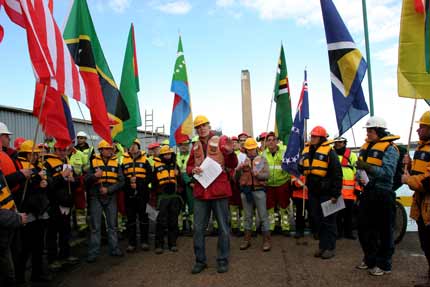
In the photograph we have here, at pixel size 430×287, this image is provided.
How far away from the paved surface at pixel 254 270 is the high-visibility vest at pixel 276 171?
151cm

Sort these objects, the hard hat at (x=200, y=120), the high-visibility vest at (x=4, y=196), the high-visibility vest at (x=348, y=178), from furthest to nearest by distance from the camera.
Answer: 1. the high-visibility vest at (x=348, y=178)
2. the hard hat at (x=200, y=120)
3. the high-visibility vest at (x=4, y=196)

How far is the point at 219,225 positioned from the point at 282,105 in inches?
155

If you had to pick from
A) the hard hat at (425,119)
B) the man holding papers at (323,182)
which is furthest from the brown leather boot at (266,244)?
the hard hat at (425,119)

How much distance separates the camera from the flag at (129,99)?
687cm

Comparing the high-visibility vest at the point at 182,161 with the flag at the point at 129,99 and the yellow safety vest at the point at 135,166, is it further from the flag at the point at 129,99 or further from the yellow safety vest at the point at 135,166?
the flag at the point at 129,99

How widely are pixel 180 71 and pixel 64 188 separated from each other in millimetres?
3985

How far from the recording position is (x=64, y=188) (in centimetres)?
623

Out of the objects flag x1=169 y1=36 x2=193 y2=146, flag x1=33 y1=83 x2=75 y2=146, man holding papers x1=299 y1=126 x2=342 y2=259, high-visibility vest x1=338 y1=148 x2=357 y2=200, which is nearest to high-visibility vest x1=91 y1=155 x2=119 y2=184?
flag x1=33 y1=83 x2=75 y2=146

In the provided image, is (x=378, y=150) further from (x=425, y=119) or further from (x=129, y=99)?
(x=129, y=99)

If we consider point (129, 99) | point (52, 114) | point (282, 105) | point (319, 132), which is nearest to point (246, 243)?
point (319, 132)

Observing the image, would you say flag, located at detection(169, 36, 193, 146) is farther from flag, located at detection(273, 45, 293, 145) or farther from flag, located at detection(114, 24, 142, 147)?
flag, located at detection(273, 45, 293, 145)

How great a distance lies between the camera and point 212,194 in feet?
18.4

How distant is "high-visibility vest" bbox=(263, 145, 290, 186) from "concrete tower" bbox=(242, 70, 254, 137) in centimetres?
1066

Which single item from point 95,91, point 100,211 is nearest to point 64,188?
point 100,211
